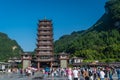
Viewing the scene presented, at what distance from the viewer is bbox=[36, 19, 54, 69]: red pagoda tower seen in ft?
361

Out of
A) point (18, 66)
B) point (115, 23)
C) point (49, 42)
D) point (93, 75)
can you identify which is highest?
point (115, 23)

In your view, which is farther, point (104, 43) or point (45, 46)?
point (104, 43)

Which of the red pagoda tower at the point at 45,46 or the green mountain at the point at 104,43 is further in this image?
the green mountain at the point at 104,43

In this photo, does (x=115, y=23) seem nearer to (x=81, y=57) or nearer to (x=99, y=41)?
(x=99, y=41)

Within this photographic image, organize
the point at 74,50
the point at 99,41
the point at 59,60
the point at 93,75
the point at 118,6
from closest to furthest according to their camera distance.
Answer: the point at 93,75
the point at 59,60
the point at 74,50
the point at 99,41
the point at 118,6

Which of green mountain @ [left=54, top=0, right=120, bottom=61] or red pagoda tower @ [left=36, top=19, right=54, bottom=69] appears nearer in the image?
red pagoda tower @ [left=36, top=19, right=54, bottom=69]

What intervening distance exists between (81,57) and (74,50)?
1523 centimetres

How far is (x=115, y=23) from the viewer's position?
15912 cm

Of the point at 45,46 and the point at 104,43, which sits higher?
the point at 104,43

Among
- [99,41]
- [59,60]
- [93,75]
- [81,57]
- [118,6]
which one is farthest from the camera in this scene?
[118,6]

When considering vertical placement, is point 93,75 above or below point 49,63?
below

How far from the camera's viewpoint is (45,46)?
110500mm

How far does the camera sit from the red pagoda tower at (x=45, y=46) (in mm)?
110069

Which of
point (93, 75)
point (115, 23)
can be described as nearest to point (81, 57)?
point (115, 23)
